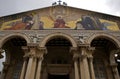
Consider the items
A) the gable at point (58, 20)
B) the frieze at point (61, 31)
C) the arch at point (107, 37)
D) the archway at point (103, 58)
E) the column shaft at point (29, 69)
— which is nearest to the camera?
the column shaft at point (29, 69)

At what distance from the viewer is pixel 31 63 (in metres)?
12.5

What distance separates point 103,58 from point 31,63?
24.8 feet

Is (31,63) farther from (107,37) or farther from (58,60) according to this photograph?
(107,37)

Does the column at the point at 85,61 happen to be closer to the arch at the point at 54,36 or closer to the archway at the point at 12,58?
the arch at the point at 54,36

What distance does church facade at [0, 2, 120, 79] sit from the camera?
1313cm

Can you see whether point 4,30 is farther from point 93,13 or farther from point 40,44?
point 93,13

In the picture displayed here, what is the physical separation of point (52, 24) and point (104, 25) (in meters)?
4.78

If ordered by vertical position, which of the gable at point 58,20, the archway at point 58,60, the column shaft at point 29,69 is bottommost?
the column shaft at point 29,69

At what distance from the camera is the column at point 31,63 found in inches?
475

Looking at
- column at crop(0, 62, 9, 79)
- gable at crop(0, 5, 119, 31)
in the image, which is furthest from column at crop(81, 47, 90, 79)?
column at crop(0, 62, 9, 79)

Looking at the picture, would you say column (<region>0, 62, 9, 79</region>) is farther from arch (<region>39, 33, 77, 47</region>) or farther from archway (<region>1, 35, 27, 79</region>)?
arch (<region>39, 33, 77, 47</region>)

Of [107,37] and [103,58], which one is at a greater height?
[107,37]

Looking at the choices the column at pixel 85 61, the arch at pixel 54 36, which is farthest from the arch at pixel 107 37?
the arch at pixel 54 36

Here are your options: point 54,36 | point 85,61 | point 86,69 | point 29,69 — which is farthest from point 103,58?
point 29,69
